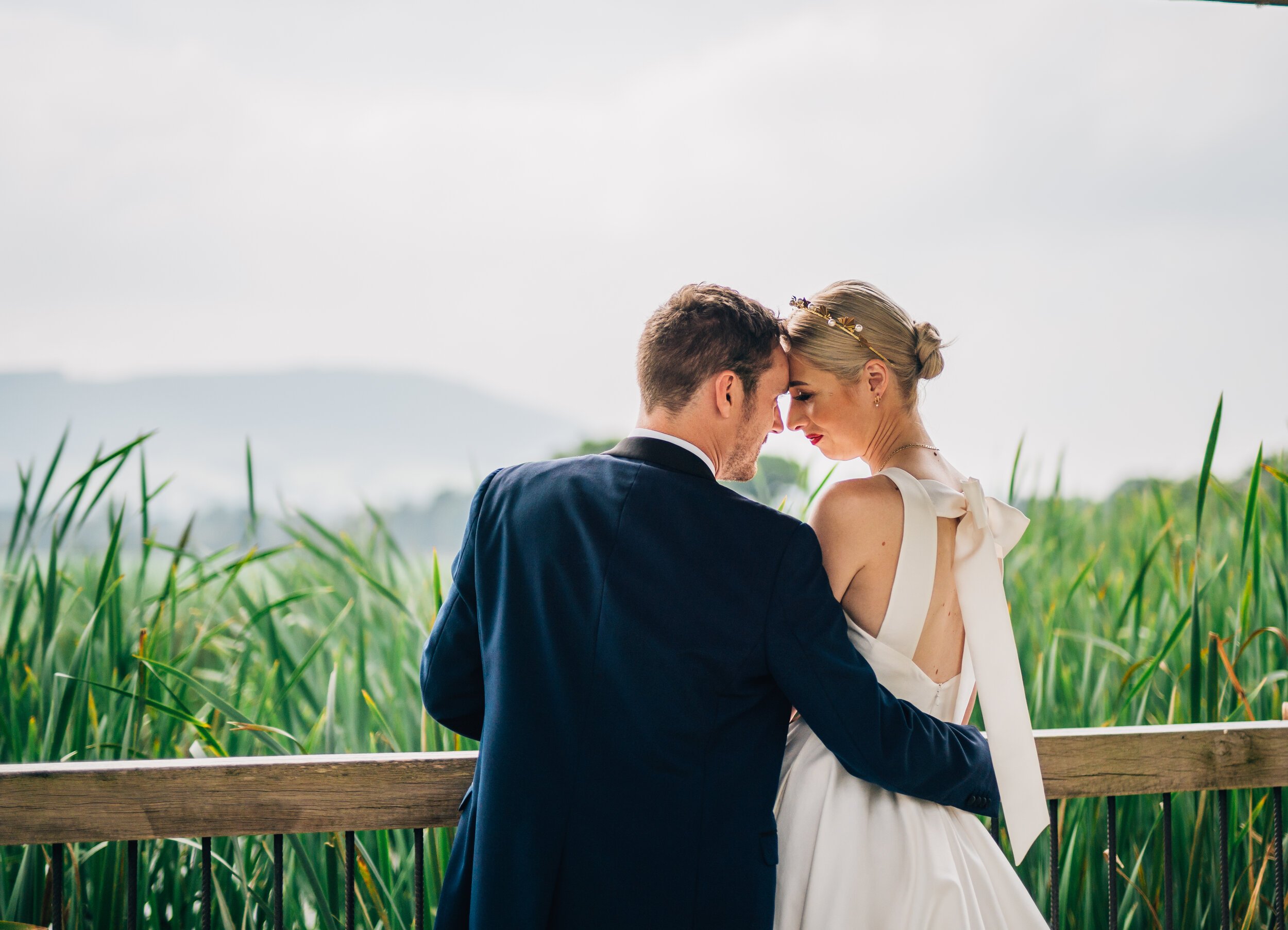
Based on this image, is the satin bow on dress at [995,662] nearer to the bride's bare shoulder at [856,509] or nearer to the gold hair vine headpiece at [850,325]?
the bride's bare shoulder at [856,509]

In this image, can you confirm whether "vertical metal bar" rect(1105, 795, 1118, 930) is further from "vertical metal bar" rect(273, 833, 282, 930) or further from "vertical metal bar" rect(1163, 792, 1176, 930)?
"vertical metal bar" rect(273, 833, 282, 930)

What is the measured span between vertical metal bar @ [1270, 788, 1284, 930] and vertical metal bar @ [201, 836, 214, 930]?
1.90 meters

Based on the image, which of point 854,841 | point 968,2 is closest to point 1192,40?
point 968,2

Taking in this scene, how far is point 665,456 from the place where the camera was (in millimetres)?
1057

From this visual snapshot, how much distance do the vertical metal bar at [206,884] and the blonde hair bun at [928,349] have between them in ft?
4.56

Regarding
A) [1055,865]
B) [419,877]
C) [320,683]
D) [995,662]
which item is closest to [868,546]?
[995,662]

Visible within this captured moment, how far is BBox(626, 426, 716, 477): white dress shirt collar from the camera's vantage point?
1073 mm

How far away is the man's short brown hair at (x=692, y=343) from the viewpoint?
3.60 feet

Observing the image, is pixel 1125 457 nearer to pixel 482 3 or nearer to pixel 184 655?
pixel 482 3

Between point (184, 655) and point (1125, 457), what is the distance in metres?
3.47

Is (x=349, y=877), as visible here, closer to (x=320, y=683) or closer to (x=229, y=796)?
(x=229, y=796)

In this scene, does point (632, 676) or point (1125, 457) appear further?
point (1125, 457)

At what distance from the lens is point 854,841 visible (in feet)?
3.67

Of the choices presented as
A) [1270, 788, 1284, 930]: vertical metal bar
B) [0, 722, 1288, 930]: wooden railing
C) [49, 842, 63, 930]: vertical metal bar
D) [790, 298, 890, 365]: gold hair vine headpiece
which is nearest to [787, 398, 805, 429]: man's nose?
[790, 298, 890, 365]: gold hair vine headpiece
